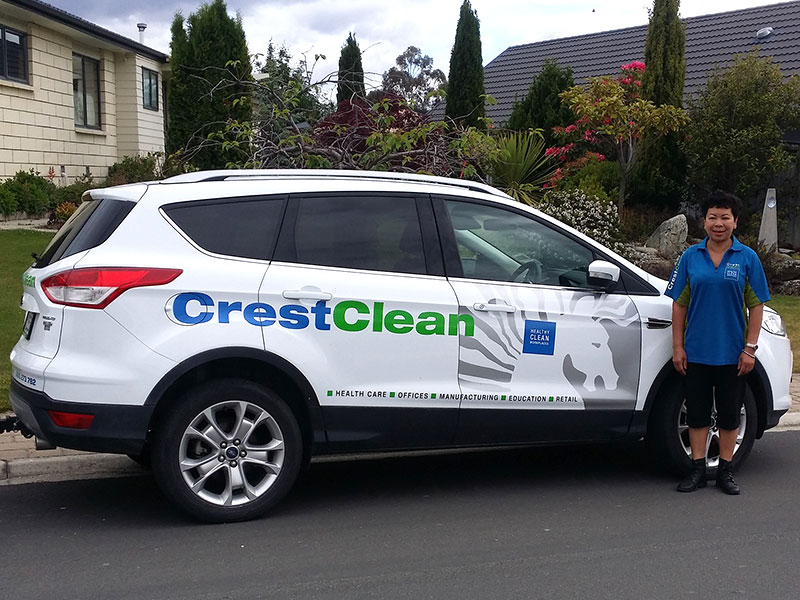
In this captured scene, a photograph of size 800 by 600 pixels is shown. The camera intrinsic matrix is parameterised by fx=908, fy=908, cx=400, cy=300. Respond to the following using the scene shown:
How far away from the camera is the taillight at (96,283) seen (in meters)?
4.46

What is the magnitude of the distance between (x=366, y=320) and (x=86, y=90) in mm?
19076

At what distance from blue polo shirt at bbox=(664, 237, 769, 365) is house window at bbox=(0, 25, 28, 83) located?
52.3ft

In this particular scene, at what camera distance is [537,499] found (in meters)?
5.31

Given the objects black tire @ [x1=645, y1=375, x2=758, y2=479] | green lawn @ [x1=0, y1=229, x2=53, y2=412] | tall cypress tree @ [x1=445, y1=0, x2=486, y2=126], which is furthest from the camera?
tall cypress tree @ [x1=445, y1=0, x2=486, y2=126]

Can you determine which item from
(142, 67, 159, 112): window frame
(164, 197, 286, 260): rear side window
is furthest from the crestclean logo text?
(142, 67, 159, 112): window frame

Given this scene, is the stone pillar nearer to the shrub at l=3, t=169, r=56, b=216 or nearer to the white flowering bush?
the white flowering bush

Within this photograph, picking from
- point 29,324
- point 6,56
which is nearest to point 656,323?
point 29,324

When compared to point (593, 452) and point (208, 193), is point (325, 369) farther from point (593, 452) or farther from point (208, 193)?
point (593, 452)

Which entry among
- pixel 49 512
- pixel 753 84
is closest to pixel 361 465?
pixel 49 512

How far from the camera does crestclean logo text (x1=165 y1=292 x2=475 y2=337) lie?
4570 mm

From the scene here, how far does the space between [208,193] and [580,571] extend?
2681 millimetres

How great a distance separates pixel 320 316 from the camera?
4.76 meters

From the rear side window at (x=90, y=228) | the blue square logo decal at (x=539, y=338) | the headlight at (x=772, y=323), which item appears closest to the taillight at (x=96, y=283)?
the rear side window at (x=90, y=228)

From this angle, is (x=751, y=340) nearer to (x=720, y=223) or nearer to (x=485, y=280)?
(x=720, y=223)
